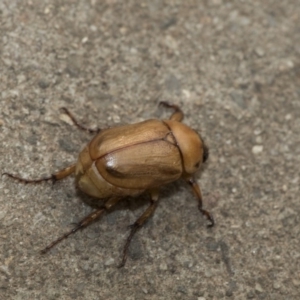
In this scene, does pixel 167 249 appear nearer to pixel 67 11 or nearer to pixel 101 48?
pixel 101 48

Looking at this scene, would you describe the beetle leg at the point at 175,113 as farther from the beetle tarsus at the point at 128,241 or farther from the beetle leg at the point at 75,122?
the beetle tarsus at the point at 128,241

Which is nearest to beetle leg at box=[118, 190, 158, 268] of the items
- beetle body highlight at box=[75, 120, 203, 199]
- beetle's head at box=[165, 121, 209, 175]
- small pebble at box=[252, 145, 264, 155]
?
beetle body highlight at box=[75, 120, 203, 199]

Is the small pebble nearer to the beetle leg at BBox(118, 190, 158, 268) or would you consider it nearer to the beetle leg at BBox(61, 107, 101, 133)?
the beetle leg at BBox(118, 190, 158, 268)

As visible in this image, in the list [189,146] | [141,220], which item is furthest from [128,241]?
[189,146]

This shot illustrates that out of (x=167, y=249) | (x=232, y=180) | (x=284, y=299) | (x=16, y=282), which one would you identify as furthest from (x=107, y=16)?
(x=284, y=299)

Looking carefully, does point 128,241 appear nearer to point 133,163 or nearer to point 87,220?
point 87,220

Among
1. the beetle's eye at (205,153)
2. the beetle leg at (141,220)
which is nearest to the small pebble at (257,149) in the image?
the beetle's eye at (205,153)
